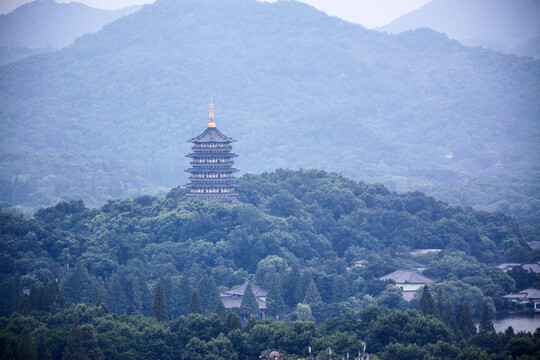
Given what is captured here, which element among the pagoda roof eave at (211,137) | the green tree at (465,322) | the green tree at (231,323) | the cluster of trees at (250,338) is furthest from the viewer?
the pagoda roof eave at (211,137)

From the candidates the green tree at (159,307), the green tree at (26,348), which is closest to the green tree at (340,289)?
the green tree at (159,307)

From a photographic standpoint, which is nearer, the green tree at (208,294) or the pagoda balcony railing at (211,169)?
the green tree at (208,294)

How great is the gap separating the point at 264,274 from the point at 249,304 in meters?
6.34

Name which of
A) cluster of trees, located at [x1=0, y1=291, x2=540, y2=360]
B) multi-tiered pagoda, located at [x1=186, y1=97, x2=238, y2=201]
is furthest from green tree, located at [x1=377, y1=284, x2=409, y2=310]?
multi-tiered pagoda, located at [x1=186, y1=97, x2=238, y2=201]

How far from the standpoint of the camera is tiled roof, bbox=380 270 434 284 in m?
69.0

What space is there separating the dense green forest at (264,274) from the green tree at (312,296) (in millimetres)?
85

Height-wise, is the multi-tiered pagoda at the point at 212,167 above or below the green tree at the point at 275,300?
above

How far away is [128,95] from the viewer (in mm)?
196375

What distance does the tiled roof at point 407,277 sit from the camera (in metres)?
69.0

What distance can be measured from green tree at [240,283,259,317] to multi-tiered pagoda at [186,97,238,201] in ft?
72.3

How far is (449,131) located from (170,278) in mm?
119847

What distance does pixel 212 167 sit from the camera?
83.4m

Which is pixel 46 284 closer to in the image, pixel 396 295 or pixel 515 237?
pixel 396 295

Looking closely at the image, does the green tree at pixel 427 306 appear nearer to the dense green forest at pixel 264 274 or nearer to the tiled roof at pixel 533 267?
the dense green forest at pixel 264 274
